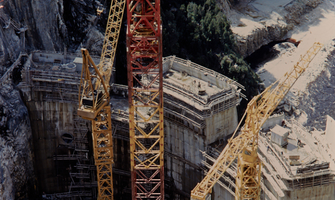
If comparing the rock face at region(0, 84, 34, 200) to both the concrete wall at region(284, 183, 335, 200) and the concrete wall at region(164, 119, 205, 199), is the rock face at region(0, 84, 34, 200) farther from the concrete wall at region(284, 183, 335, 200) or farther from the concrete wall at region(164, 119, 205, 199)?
the concrete wall at region(284, 183, 335, 200)

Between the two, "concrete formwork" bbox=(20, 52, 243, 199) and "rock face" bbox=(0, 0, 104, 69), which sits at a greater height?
"rock face" bbox=(0, 0, 104, 69)

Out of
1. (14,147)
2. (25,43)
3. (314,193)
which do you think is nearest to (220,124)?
(314,193)

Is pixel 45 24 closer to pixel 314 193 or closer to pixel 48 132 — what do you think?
pixel 48 132

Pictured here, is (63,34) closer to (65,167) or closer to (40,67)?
(40,67)

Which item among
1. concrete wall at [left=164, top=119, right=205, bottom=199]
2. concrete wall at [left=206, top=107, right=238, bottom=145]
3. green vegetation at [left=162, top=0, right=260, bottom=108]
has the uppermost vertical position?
green vegetation at [left=162, top=0, right=260, bottom=108]

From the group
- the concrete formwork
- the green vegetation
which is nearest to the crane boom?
the concrete formwork

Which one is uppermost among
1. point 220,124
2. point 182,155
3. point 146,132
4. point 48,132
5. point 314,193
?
point 220,124
